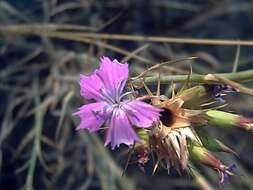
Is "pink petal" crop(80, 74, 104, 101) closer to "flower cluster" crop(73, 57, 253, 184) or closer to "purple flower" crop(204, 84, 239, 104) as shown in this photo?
"flower cluster" crop(73, 57, 253, 184)

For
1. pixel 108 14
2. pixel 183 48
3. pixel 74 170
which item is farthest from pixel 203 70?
pixel 74 170

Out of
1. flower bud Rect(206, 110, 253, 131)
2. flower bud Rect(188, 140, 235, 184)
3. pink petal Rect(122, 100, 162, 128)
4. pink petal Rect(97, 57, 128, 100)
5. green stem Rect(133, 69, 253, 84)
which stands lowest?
flower bud Rect(188, 140, 235, 184)

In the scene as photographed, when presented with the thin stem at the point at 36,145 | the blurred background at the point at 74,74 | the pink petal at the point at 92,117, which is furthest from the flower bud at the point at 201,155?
the blurred background at the point at 74,74

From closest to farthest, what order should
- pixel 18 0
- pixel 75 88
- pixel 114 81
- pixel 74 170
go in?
pixel 114 81
pixel 75 88
pixel 74 170
pixel 18 0

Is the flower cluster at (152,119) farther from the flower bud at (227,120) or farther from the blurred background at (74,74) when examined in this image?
the blurred background at (74,74)

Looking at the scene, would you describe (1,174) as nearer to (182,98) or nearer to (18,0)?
(18,0)

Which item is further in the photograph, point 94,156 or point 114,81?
point 94,156

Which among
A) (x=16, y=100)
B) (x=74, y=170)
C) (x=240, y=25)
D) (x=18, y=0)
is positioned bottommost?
(x=74, y=170)

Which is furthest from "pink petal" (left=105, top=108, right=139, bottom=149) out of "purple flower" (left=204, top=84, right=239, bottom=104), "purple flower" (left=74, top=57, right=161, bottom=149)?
"purple flower" (left=204, top=84, right=239, bottom=104)

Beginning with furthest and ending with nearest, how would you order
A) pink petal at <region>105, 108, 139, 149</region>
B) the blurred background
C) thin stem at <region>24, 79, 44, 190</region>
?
1. the blurred background
2. thin stem at <region>24, 79, 44, 190</region>
3. pink petal at <region>105, 108, 139, 149</region>
